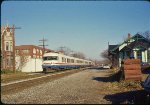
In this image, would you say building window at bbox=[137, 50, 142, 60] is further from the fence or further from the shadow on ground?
the shadow on ground

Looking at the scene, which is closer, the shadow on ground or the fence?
the shadow on ground

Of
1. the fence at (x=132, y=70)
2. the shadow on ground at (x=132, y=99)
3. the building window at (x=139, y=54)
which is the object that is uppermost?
the building window at (x=139, y=54)

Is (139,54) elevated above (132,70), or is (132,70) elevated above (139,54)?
(139,54)

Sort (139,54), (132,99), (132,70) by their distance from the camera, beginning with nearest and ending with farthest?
1. (132,99)
2. (132,70)
3. (139,54)

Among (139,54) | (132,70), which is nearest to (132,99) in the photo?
(132,70)

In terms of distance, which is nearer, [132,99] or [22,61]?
[132,99]

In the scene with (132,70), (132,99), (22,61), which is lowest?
(132,99)

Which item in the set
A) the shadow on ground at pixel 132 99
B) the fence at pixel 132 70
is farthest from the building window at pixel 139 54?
the shadow on ground at pixel 132 99

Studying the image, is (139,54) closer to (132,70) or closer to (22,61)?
(132,70)

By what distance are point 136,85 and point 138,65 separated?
3827 millimetres

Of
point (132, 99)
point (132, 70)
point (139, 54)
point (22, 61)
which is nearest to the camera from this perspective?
point (132, 99)

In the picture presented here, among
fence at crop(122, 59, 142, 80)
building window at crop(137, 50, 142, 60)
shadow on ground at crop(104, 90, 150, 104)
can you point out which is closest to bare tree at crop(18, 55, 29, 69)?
building window at crop(137, 50, 142, 60)

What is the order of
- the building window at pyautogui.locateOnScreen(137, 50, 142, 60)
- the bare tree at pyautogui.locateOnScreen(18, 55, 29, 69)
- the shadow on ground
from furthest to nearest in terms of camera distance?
1. the bare tree at pyautogui.locateOnScreen(18, 55, 29, 69)
2. the building window at pyautogui.locateOnScreen(137, 50, 142, 60)
3. the shadow on ground

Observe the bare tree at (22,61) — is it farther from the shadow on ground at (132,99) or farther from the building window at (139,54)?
the shadow on ground at (132,99)
